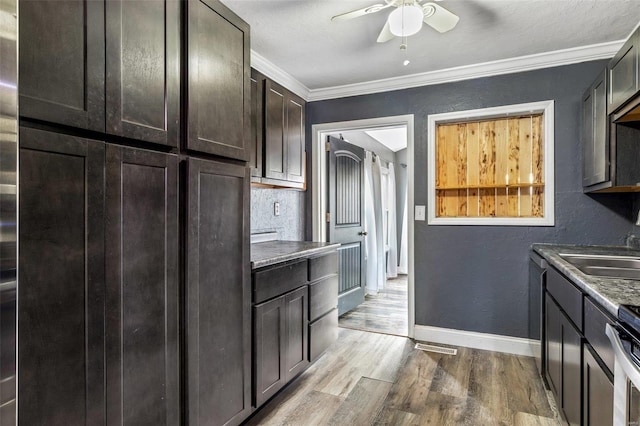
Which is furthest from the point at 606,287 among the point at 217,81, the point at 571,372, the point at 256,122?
the point at 256,122

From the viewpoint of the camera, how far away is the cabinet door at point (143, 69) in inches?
46.7

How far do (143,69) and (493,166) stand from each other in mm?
2871

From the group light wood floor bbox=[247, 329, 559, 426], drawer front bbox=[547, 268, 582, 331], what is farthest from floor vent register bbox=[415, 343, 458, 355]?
drawer front bbox=[547, 268, 582, 331]

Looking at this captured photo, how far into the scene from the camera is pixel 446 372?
258cm

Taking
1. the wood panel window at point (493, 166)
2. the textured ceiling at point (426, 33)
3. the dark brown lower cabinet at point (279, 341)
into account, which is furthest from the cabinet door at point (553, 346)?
the textured ceiling at point (426, 33)

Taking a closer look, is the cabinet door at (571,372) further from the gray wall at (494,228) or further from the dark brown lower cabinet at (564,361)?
the gray wall at (494,228)

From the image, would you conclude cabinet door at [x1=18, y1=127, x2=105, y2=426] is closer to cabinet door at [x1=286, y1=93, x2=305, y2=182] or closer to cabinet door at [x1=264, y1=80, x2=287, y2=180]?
cabinet door at [x1=264, y1=80, x2=287, y2=180]

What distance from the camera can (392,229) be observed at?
6363 mm

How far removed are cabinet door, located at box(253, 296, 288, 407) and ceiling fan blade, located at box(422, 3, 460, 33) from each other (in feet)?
5.90

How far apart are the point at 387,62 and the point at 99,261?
2.58 m

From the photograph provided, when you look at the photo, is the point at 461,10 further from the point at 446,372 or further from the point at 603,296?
the point at 446,372

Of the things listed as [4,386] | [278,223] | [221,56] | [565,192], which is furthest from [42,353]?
[565,192]

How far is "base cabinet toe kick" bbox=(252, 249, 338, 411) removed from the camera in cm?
195

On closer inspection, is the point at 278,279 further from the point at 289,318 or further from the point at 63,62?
the point at 63,62
